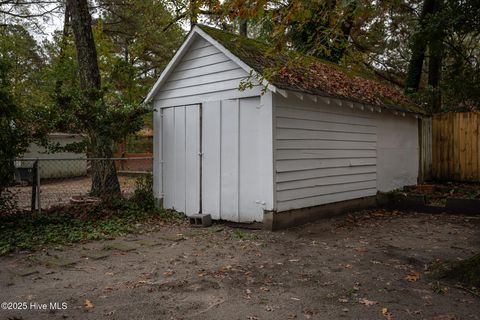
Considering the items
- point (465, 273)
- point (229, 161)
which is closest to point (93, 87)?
point (229, 161)

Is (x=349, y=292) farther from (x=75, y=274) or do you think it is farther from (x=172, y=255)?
(x=75, y=274)

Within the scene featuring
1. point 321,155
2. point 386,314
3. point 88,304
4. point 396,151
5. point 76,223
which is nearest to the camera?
point 386,314

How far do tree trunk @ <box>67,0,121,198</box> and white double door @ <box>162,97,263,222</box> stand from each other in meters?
1.32

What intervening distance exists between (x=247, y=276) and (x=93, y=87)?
6.56 metres

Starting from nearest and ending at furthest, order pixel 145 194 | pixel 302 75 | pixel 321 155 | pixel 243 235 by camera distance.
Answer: pixel 243 235, pixel 302 75, pixel 321 155, pixel 145 194

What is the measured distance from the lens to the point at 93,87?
945 centimetres

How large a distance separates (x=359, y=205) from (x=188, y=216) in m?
4.36

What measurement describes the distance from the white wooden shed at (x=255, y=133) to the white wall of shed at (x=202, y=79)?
0.07 ft

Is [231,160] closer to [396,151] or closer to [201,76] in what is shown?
[201,76]

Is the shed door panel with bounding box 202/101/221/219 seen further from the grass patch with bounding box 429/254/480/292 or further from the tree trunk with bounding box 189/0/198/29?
the grass patch with bounding box 429/254/480/292

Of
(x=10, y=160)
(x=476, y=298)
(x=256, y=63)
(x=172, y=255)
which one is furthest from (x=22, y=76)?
(x=476, y=298)

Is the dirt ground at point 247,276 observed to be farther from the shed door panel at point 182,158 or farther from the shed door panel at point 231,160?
the shed door panel at point 182,158

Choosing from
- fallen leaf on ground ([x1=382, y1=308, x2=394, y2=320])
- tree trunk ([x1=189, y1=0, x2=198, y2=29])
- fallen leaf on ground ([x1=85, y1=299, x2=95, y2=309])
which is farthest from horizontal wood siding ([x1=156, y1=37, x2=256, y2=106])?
fallen leaf on ground ([x1=382, y1=308, x2=394, y2=320])

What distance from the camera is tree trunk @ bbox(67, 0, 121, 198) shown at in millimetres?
9078
